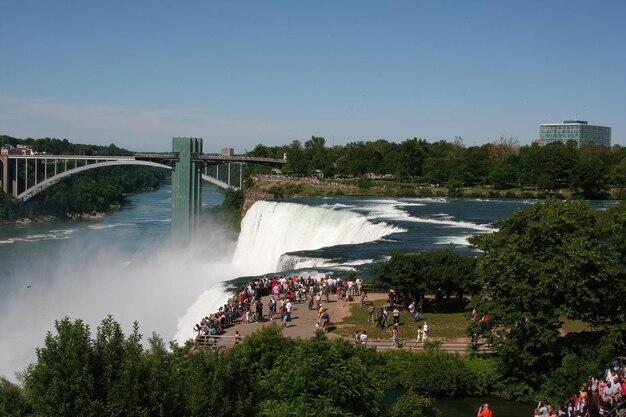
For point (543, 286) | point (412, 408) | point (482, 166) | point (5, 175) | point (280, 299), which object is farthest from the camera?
point (5, 175)

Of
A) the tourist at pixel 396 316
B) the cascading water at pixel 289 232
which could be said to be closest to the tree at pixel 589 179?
the cascading water at pixel 289 232

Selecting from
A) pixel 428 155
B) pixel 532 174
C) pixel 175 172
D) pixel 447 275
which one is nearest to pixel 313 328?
pixel 447 275

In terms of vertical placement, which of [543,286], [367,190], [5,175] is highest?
[5,175]

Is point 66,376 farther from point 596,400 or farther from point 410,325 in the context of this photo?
point 410,325

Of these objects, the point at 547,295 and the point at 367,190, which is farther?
the point at 367,190

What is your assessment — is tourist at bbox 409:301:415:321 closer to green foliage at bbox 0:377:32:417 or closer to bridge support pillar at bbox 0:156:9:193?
green foliage at bbox 0:377:32:417

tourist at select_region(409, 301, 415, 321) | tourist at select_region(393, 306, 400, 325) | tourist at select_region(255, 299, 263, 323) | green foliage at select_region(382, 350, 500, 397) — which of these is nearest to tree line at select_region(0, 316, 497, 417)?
green foliage at select_region(382, 350, 500, 397)

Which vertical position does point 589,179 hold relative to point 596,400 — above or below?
above

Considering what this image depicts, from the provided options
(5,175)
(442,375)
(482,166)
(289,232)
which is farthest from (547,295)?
(5,175)
